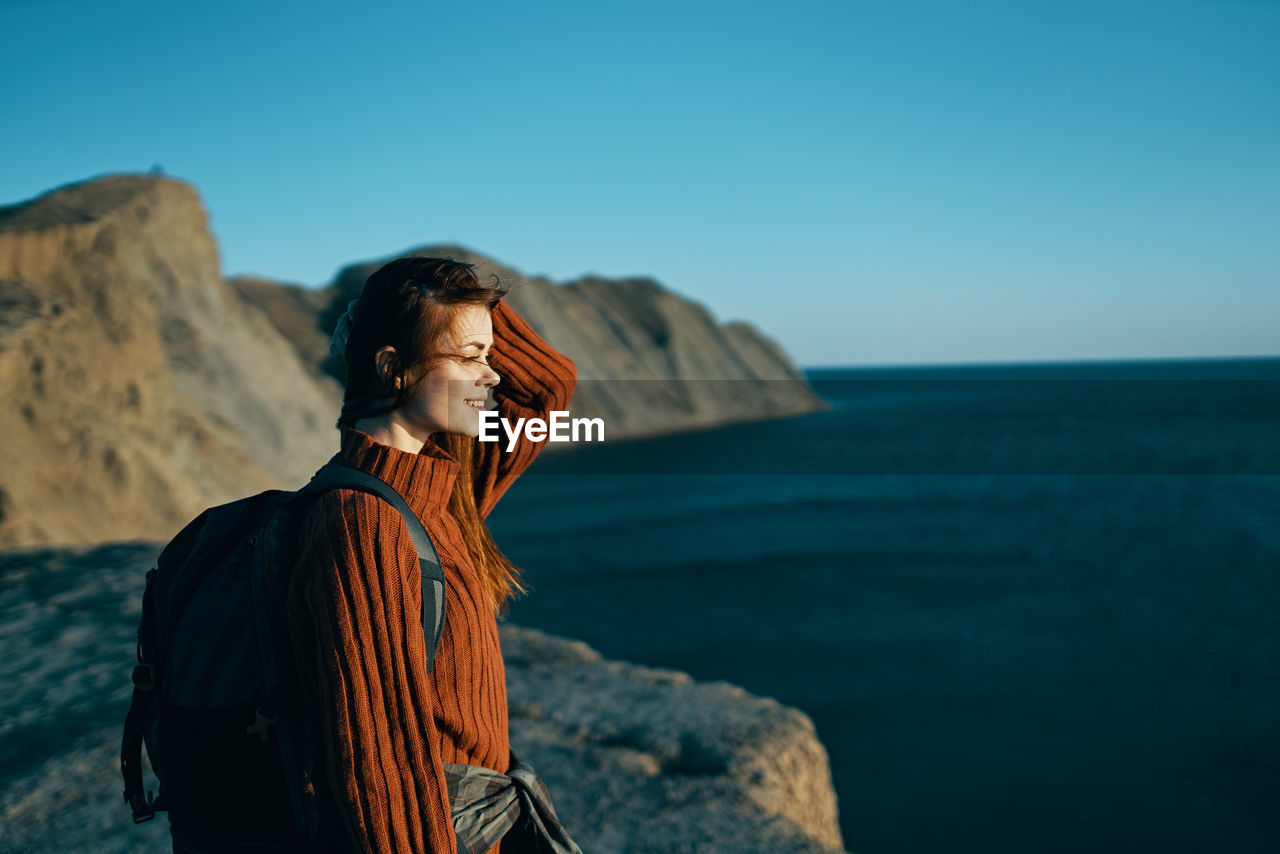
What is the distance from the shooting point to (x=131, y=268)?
18.4m

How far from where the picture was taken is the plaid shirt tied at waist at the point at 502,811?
1.46 meters

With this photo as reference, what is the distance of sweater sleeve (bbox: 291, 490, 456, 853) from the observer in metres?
1.20

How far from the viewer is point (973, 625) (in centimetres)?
1243

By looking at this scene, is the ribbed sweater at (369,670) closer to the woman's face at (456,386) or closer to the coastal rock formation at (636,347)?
the woman's face at (456,386)

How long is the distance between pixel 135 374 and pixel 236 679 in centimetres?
1248

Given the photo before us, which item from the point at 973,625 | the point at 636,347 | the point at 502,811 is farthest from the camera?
the point at 636,347

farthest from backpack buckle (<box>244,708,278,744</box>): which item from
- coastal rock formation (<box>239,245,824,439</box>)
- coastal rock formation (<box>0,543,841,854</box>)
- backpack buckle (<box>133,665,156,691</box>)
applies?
coastal rock formation (<box>239,245,824,439</box>)

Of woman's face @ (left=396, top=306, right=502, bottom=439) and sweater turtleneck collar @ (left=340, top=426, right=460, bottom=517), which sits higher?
woman's face @ (left=396, top=306, right=502, bottom=439)

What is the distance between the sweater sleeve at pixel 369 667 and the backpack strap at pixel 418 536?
0.13 ft

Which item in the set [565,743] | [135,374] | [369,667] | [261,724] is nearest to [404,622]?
[369,667]

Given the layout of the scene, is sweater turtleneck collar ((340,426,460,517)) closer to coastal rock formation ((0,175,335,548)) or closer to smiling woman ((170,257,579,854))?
smiling woman ((170,257,579,854))

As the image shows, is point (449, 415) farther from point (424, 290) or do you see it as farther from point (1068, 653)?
point (1068, 653)

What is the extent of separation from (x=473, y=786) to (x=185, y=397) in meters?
18.1

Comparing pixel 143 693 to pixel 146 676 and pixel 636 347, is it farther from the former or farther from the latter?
pixel 636 347
